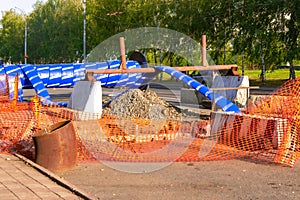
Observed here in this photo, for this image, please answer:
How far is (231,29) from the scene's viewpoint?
1304 inches

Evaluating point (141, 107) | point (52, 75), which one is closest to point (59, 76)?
point (52, 75)

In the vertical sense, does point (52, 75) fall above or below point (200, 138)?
above

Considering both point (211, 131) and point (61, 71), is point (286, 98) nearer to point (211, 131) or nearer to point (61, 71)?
point (211, 131)

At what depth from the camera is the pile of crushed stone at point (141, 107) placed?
55.8ft

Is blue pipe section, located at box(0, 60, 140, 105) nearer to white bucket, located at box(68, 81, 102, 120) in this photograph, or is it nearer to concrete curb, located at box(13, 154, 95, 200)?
white bucket, located at box(68, 81, 102, 120)

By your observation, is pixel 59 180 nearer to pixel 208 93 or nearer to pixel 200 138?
pixel 200 138

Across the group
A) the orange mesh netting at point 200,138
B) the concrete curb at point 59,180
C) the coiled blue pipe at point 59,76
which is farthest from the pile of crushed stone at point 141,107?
the concrete curb at point 59,180

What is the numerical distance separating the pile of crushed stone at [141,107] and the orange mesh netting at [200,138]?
3392 millimetres

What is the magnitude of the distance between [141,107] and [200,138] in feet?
18.4

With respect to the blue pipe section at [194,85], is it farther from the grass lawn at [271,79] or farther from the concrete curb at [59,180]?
the grass lawn at [271,79]

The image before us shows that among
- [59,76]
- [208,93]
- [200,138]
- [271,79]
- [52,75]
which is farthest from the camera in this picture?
[271,79]

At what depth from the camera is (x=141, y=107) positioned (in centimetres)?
1736

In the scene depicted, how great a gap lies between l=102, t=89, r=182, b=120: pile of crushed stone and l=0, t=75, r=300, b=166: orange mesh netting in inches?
134

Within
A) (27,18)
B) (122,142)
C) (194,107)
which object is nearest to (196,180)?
(122,142)
